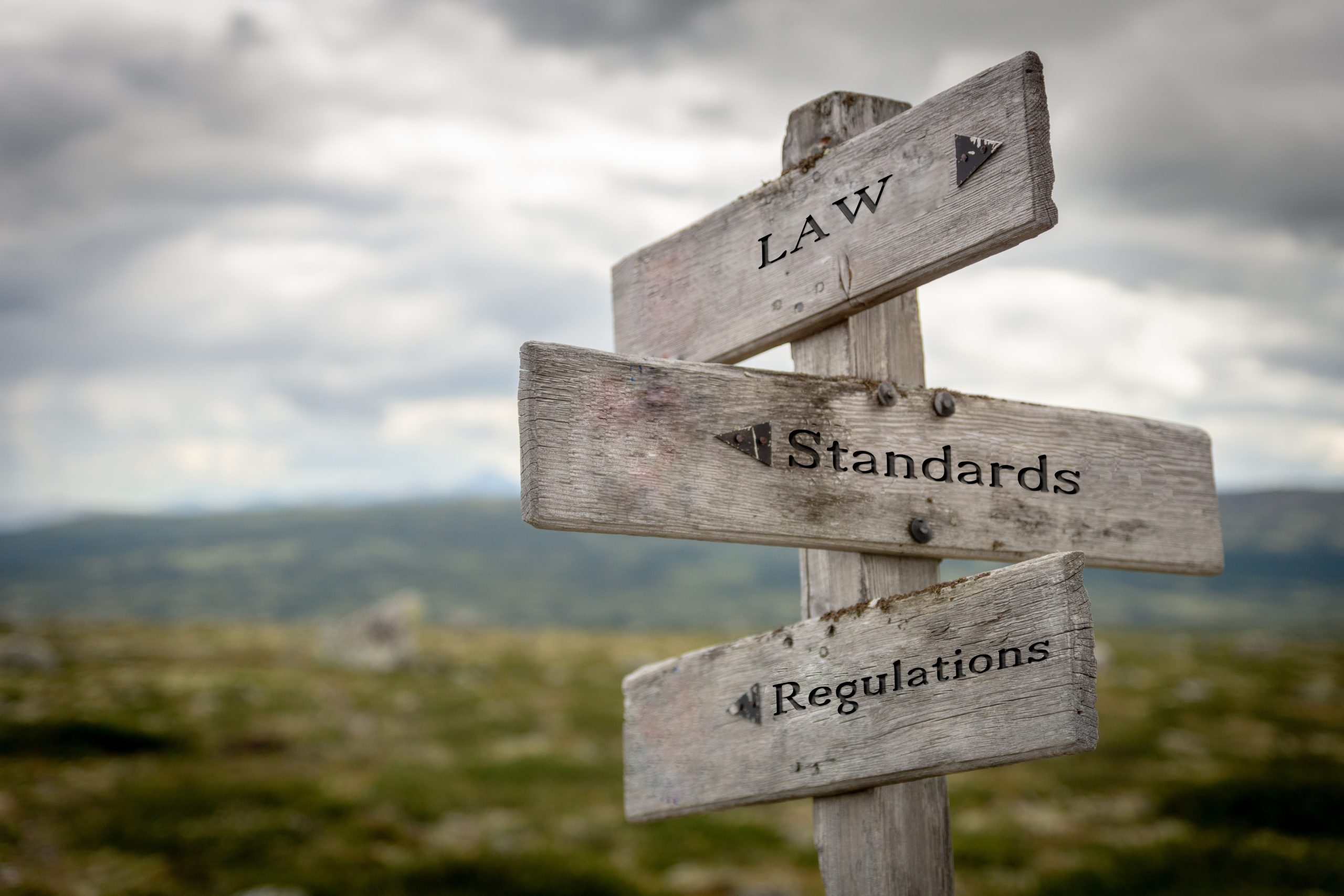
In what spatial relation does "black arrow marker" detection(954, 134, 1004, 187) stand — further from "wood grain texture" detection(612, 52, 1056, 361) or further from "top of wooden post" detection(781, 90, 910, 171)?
"top of wooden post" detection(781, 90, 910, 171)

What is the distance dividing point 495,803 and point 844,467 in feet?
31.4

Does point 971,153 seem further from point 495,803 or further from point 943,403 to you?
point 495,803

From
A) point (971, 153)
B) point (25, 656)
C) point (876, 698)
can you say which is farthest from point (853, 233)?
point (25, 656)

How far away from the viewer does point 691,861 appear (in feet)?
28.6

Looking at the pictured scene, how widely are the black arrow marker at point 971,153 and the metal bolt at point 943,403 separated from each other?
551 millimetres

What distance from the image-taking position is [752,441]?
86.8 inches

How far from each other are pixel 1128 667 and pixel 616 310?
28.6m

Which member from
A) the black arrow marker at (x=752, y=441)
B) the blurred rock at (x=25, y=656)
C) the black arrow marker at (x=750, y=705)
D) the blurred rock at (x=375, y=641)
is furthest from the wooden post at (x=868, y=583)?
the blurred rock at (x=375, y=641)

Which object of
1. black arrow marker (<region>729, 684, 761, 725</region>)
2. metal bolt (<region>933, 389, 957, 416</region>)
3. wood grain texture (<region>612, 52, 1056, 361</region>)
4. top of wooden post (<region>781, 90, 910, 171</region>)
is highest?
top of wooden post (<region>781, 90, 910, 171</region>)

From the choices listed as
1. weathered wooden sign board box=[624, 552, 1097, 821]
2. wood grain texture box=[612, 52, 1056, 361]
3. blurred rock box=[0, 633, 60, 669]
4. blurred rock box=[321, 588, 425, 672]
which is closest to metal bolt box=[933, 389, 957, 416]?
wood grain texture box=[612, 52, 1056, 361]

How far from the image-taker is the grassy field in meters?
7.46

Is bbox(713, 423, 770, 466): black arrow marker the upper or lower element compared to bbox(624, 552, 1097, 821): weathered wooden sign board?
upper

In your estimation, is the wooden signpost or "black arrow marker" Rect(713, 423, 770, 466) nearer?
the wooden signpost

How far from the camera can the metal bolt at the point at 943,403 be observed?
2.43 m
